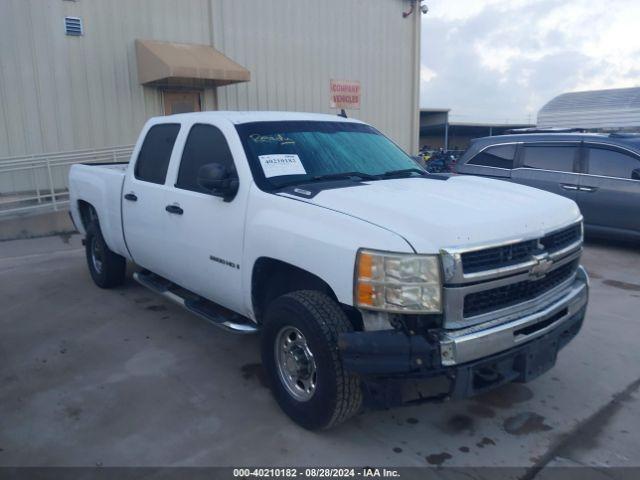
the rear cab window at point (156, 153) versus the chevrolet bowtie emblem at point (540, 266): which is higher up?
the rear cab window at point (156, 153)

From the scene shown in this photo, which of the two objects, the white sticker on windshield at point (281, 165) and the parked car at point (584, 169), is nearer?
the white sticker on windshield at point (281, 165)

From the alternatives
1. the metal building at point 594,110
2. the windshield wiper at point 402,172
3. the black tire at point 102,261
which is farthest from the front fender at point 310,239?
Answer: the metal building at point 594,110

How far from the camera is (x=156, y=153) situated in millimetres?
5031

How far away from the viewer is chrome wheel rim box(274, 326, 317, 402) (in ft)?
10.9

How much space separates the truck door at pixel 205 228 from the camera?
12.8ft

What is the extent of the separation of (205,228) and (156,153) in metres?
1.28

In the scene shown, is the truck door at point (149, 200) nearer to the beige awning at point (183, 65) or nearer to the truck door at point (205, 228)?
the truck door at point (205, 228)

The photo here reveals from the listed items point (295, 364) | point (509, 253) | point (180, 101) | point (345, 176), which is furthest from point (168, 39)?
point (509, 253)

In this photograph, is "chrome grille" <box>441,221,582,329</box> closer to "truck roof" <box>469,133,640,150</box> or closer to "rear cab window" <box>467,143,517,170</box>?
"truck roof" <box>469,133,640,150</box>

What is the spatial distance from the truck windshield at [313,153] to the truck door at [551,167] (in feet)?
16.0

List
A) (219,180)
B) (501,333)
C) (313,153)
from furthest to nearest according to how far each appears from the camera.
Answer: (313,153)
(219,180)
(501,333)

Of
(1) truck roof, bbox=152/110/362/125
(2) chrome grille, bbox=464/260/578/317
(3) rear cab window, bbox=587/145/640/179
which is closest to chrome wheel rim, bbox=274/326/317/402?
(2) chrome grille, bbox=464/260/578/317

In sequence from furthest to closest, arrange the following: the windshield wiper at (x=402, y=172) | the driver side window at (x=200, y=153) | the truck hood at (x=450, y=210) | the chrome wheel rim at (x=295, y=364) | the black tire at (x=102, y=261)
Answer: the black tire at (x=102, y=261) → the windshield wiper at (x=402, y=172) → the driver side window at (x=200, y=153) → the chrome wheel rim at (x=295, y=364) → the truck hood at (x=450, y=210)

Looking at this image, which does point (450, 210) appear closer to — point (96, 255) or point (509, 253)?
point (509, 253)
